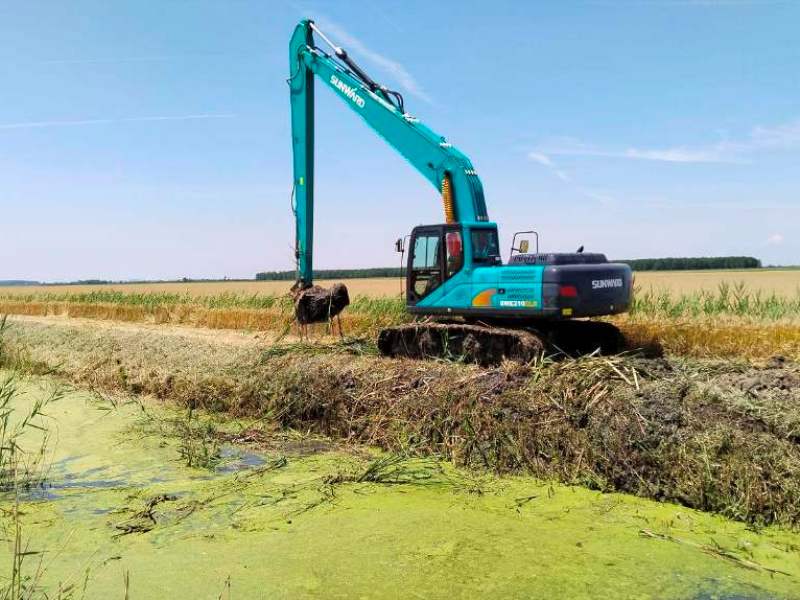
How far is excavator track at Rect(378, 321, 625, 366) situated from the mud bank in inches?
91.7

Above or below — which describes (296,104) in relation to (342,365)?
above

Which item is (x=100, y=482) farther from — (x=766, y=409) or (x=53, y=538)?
(x=766, y=409)

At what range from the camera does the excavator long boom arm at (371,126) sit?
8898 millimetres

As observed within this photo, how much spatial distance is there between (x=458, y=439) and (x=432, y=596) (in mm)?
2666

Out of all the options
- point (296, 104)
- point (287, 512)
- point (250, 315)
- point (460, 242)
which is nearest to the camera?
point (287, 512)

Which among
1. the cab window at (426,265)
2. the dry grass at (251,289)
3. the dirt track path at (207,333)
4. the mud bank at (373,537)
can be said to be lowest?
the mud bank at (373,537)

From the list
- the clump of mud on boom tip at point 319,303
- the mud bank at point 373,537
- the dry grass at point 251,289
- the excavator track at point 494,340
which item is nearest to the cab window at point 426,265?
the excavator track at point 494,340

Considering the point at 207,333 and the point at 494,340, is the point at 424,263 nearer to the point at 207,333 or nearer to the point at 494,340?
the point at 494,340

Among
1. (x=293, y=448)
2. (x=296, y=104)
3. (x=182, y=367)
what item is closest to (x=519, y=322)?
(x=293, y=448)

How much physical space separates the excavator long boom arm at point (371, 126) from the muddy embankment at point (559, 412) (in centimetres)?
221

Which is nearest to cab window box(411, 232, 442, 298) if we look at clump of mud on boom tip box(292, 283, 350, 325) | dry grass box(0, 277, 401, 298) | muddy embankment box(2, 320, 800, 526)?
muddy embankment box(2, 320, 800, 526)

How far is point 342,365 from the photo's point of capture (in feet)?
26.1

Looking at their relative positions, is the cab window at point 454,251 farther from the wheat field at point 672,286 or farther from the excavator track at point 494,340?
the wheat field at point 672,286

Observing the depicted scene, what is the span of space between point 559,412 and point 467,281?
10.0 ft
